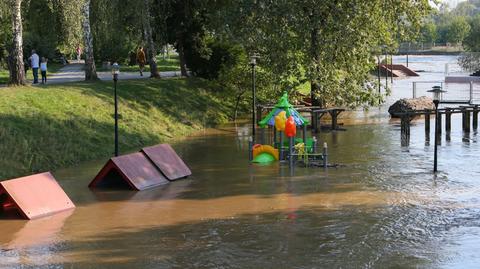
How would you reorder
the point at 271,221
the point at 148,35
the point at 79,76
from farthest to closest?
1. the point at 79,76
2. the point at 148,35
3. the point at 271,221

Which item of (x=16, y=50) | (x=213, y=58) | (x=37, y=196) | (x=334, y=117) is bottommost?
(x=37, y=196)

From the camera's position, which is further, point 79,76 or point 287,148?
point 79,76

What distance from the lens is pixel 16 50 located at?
26.4 m

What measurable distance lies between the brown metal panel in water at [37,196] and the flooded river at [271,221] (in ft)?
1.13

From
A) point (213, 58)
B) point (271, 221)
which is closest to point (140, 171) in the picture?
point (271, 221)

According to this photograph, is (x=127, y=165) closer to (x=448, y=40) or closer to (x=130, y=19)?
(x=130, y=19)

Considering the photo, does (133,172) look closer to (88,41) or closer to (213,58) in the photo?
(88,41)

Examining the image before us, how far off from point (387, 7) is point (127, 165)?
1620 centimetres

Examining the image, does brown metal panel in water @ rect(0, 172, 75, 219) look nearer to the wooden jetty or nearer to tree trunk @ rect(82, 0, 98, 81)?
the wooden jetty

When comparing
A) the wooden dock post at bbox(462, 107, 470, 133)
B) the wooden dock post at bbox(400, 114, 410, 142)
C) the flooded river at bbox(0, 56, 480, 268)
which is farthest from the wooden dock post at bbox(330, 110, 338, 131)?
the flooded river at bbox(0, 56, 480, 268)

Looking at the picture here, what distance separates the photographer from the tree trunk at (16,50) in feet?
85.1

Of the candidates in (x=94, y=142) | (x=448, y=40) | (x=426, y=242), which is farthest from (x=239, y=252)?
(x=448, y=40)

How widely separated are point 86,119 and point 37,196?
34.0 ft

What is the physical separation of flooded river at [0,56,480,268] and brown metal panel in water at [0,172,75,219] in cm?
34
